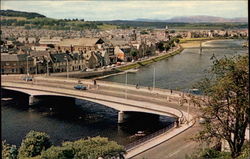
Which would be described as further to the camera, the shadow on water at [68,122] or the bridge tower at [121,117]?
the bridge tower at [121,117]

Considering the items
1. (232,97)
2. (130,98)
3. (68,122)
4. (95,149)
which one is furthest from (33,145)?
(130,98)

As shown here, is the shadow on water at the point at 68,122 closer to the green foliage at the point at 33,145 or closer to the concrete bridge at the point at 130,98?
the concrete bridge at the point at 130,98

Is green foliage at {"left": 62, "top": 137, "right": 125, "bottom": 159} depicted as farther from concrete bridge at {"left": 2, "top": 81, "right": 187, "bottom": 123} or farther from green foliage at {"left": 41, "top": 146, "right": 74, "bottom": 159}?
concrete bridge at {"left": 2, "top": 81, "right": 187, "bottom": 123}

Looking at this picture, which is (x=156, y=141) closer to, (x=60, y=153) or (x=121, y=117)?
(x=60, y=153)

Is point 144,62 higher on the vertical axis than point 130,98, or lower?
lower

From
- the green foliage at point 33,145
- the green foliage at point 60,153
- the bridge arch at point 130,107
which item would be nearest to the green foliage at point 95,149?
the green foliage at point 60,153

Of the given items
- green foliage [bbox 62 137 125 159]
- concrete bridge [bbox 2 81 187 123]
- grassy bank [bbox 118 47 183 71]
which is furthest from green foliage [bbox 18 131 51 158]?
grassy bank [bbox 118 47 183 71]
